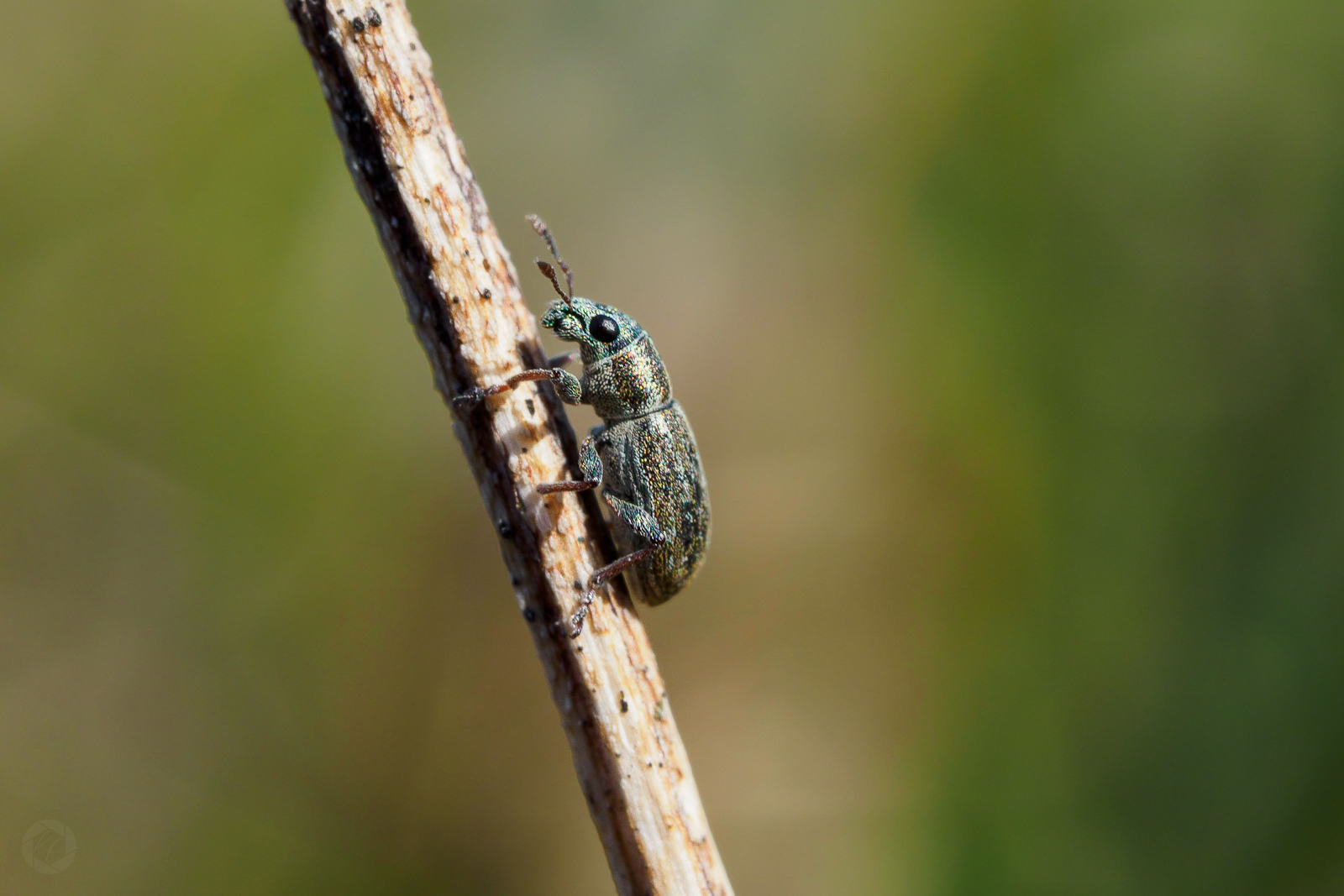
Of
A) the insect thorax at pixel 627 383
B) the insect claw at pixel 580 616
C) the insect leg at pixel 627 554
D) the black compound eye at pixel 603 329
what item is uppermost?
the black compound eye at pixel 603 329

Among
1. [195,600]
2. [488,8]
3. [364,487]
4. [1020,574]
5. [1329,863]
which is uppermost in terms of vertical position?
[488,8]

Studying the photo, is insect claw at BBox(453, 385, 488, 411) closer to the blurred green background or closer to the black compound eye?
the black compound eye

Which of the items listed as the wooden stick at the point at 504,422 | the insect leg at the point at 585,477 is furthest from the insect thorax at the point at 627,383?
the wooden stick at the point at 504,422

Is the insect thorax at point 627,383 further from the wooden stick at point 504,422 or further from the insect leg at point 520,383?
the wooden stick at point 504,422

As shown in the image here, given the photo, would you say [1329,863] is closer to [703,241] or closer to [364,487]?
[703,241]

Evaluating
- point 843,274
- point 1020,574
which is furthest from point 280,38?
point 1020,574

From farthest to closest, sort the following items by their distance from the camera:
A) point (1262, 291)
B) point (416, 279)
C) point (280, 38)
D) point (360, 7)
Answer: point (1262, 291), point (280, 38), point (416, 279), point (360, 7)
